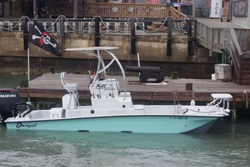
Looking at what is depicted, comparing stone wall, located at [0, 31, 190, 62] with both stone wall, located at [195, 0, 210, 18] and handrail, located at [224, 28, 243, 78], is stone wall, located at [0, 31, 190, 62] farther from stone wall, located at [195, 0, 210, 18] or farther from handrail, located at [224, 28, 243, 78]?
stone wall, located at [195, 0, 210, 18]

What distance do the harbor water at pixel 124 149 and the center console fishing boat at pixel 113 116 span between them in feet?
0.72

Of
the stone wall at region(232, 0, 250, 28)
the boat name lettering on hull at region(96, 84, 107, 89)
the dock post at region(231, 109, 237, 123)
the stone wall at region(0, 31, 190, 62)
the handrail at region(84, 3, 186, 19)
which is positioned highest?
the handrail at region(84, 3, 186, 19)

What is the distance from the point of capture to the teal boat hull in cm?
1866

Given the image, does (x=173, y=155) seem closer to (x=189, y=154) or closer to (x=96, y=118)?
(x=189, y=154)

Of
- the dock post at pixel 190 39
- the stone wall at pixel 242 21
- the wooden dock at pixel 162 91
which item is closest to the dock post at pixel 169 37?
the dock post at pixel 190 39

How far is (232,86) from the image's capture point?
69.5ft

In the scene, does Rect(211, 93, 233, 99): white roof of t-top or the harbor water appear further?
Rect(211, 93, 233, 99): white roof of t-top

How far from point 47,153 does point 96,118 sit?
244 cm

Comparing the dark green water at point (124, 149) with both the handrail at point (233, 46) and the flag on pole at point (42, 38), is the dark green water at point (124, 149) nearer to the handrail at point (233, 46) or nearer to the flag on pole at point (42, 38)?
the handrail at point (233, 46)

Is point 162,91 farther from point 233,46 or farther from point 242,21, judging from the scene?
point 242,21

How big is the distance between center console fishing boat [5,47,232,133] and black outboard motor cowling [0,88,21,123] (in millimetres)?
325

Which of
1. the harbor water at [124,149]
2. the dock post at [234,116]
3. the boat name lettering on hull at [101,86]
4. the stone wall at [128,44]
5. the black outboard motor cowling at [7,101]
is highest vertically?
the stone wall at [128,44]

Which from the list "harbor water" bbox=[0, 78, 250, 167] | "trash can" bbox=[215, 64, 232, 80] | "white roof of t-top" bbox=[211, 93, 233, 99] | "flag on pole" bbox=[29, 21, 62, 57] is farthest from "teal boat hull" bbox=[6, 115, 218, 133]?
"trash can" bbox=[215, 64, 232, 80]

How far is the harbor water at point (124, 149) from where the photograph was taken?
16.2m
